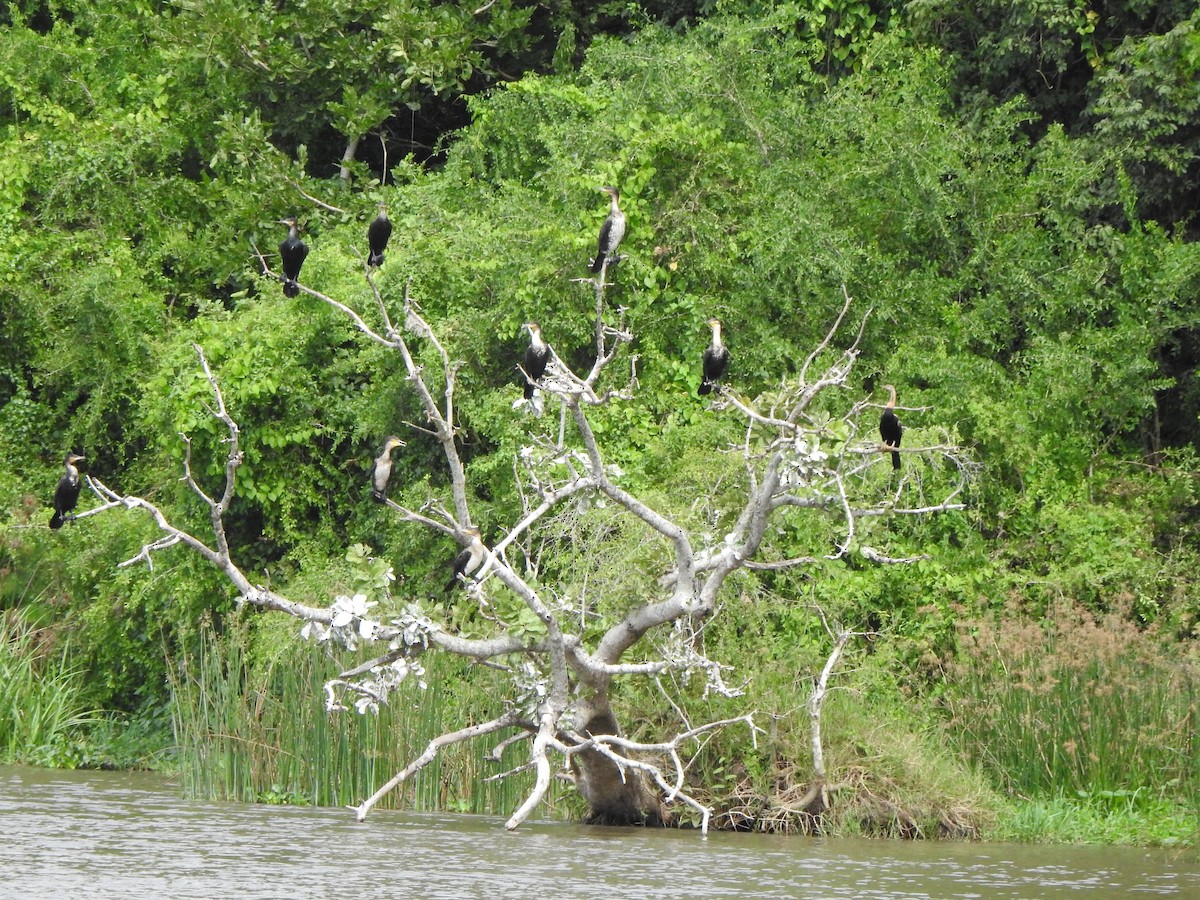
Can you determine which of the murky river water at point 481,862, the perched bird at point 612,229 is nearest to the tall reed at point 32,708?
the murky river water at point 481,862

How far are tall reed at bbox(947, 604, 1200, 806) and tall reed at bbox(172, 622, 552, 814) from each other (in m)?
2.44

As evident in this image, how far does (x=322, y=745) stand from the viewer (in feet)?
29.0

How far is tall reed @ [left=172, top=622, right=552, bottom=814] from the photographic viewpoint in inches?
342

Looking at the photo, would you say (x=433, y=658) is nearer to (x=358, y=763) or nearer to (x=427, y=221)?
(x=358, y=763)

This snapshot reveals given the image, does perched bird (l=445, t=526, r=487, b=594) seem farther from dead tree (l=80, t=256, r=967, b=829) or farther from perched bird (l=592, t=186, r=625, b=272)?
perched bird (l=592, t=186, r=625, b=272)

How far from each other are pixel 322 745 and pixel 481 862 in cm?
224

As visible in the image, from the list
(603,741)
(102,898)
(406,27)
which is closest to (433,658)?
(603,741)

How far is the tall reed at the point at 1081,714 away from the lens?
8352mm

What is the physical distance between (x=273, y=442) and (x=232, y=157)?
140 inches

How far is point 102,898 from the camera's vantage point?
5902 mm

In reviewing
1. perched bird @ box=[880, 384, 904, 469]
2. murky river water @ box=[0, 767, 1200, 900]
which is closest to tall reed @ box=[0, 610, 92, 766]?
murky river water @ box=[0, 767, 1200, 900]

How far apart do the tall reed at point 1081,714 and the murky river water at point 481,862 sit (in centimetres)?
75


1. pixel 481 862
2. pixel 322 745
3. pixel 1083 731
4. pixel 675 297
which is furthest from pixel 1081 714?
pixel 675 297

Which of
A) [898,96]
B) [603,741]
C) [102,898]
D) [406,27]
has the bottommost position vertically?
[102,898]
